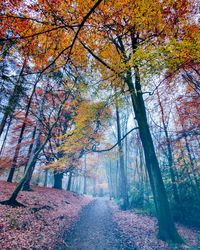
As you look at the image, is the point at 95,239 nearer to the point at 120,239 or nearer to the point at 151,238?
the point at 120,239

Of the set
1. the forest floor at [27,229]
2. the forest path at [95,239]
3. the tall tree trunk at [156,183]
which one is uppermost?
the tall tree trunk at [156,183]

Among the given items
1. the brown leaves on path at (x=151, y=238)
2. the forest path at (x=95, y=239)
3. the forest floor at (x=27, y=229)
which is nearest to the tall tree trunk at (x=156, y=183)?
the brown leaves on path at (x=151, y=238)

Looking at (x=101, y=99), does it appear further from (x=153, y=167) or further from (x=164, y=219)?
(x=164, y=219)

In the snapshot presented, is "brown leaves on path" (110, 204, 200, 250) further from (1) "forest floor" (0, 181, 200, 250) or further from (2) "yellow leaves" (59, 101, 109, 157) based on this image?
(2) "yellow leaves" (59, 101, 109, 157)

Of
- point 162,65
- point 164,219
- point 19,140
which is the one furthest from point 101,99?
point 19,140

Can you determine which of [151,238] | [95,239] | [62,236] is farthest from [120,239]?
[62,236]

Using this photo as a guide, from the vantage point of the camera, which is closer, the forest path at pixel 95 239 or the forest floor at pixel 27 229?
the forest floor at pixel 27 229

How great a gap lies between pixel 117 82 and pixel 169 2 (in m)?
3.75

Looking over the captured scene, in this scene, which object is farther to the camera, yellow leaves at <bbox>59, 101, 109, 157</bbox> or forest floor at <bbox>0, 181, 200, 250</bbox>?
Answer: yellow leaves at <bbox>59, 101, 109, 157</bbox>

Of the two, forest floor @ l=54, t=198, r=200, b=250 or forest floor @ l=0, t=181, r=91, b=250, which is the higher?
forest floor @ l=0, t=181, r=91, b=250

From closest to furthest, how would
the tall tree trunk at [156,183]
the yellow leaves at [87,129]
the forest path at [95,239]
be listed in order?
the forest path at [95,239] < the tall tree trunk at [156,183] < the yellow leaves at [87,129]

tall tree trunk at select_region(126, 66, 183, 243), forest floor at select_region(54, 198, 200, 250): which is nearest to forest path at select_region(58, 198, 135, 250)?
forest floor at select_region(54, 198, 200, 250)

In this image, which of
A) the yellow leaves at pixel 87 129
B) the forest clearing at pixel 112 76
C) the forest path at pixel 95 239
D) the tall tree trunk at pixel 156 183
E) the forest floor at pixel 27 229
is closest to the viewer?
the forest floor at pixel 27 229

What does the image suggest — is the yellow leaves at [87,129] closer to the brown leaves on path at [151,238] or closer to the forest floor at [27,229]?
the forest floor at [27,229]
